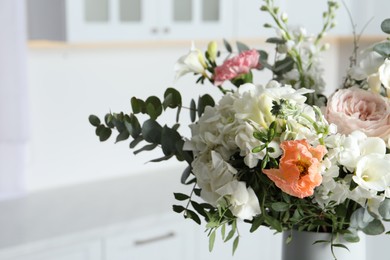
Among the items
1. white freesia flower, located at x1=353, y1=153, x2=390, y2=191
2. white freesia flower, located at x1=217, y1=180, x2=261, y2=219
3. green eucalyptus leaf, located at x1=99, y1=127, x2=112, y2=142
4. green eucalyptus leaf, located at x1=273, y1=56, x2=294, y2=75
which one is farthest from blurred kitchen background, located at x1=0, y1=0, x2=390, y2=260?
white freesia flower, located at x1=353, y1=153, x2=390, y2=191

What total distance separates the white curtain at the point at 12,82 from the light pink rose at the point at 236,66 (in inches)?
69.0

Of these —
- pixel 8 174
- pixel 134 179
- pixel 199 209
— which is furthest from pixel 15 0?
pixel 199 209

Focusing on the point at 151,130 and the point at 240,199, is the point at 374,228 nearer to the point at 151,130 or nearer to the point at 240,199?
the point at 240,199

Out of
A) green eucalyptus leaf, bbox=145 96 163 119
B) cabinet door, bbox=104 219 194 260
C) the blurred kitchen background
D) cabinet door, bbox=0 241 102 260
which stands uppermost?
green eucalyptus leaf, bbox=145 96 163 119

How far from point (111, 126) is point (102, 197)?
6.16 feet

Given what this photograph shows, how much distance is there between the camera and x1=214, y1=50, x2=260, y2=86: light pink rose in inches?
47.6

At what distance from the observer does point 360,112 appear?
1073 millimetres

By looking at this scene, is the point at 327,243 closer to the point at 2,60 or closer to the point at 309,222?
the point at 309,222

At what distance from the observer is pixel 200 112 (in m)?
1.24

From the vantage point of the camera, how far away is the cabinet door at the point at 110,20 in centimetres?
275

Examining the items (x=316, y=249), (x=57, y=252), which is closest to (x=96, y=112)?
(x=57, y=252)

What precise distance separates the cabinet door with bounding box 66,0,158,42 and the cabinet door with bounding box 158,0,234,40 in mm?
62

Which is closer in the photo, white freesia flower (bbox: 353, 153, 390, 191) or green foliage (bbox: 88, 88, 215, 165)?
white freesia flower (bbox: 353, 153, 390, 191)

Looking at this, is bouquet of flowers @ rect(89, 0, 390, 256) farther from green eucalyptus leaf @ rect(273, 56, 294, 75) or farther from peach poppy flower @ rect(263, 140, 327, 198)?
green eucalyptus leaf @ rect(273, 56, 294, 75)
